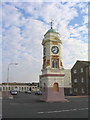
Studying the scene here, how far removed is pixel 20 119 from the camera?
12.1 m

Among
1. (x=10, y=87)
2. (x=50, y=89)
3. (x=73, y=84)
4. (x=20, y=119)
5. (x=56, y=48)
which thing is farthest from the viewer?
(x=10, y=87)

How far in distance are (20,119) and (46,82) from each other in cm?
1305

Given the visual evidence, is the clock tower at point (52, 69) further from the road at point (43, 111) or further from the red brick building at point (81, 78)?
the red brick building at point (81, 78)

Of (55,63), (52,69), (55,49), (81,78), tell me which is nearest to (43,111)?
(52,69)

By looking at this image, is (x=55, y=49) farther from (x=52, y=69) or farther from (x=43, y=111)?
(x=43, y=111)

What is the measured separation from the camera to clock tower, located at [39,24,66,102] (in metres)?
24.7

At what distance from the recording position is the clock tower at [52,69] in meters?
24.7

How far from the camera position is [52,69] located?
25.3 m

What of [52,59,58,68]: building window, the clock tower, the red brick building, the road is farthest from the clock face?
the red brick building

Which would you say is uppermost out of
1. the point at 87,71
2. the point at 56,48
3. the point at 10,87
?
the point at 56,48

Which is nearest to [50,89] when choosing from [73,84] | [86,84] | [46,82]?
[46,82]

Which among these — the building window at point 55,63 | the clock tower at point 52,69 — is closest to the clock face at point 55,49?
the clock tower at point 52,69

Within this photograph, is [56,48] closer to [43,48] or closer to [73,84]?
[43,48]

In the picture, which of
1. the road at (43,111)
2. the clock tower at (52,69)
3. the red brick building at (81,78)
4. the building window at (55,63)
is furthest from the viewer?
the red brick building at (81,78)
